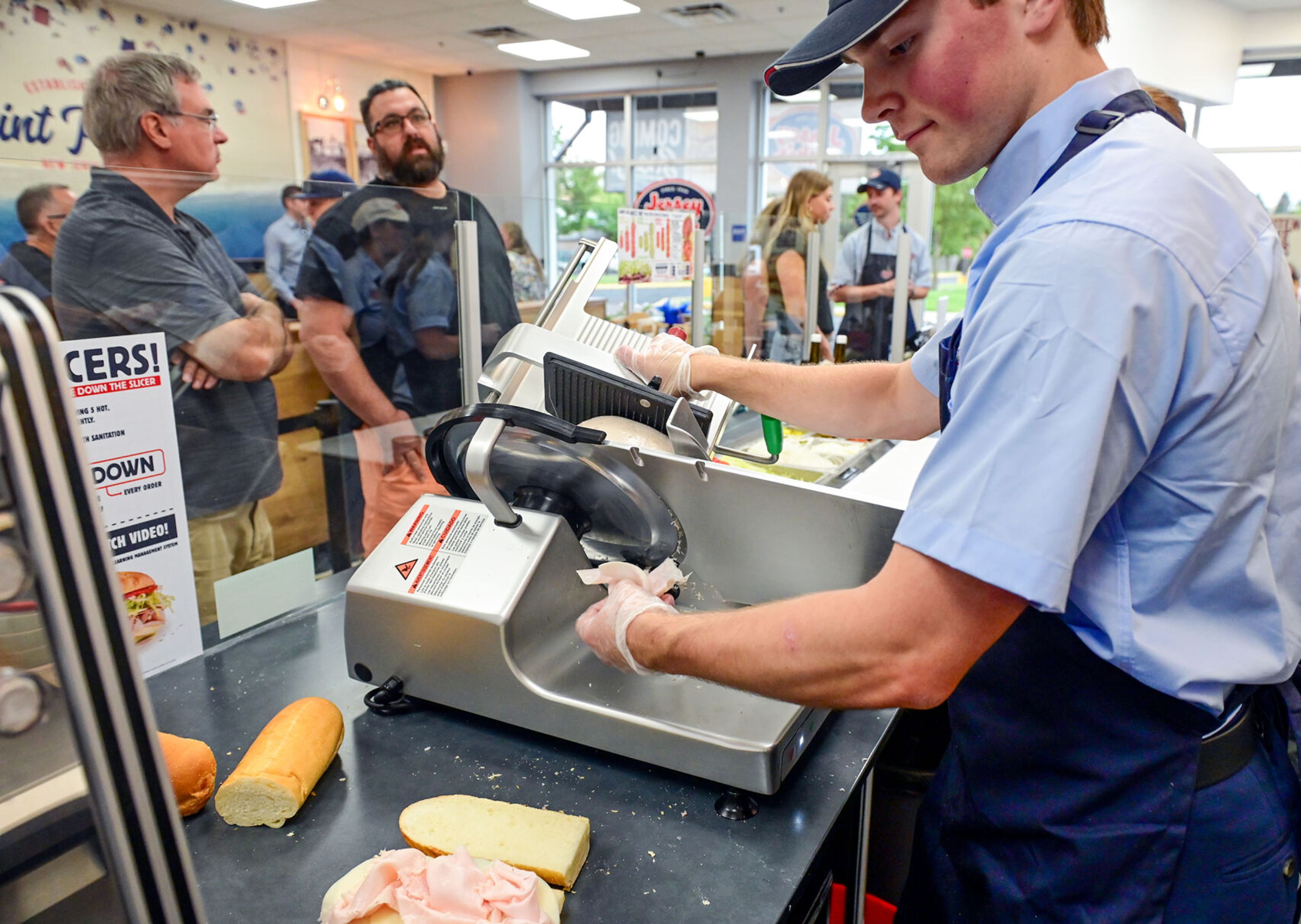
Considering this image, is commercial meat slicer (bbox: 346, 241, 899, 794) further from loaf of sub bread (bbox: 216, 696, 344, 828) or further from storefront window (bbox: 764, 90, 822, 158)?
storefront window (bbox: 764, 90, 822, 158)

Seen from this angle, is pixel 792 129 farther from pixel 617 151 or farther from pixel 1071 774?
pixel 1071 774

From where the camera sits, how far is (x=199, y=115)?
6.76 feet

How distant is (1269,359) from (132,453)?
1.37 m

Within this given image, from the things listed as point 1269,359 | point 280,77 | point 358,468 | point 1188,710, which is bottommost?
point 358,468

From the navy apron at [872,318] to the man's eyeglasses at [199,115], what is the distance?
3.39 m

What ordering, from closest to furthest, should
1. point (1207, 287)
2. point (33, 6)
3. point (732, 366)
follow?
point (1207, 287), point (732, 366), point (33, 6)

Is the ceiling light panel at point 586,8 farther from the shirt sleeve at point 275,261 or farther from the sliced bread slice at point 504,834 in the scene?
the sliced bread slice at point 504,834

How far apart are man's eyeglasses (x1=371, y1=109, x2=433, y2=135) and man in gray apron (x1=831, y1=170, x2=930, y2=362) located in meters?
2.67

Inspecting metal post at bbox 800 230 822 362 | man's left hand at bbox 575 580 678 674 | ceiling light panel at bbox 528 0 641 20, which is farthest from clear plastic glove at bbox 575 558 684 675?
ceiling light panel at bbox 528 0 641 20

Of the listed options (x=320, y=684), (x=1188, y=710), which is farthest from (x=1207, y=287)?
(x=320, y=684)

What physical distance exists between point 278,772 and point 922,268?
488cm

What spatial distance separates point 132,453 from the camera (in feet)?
4.08

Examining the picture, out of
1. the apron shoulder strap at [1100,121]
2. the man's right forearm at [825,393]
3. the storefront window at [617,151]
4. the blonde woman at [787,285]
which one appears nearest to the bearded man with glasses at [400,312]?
the man's right forearm at [825,393]

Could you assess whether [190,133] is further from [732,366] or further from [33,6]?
[33,6]
